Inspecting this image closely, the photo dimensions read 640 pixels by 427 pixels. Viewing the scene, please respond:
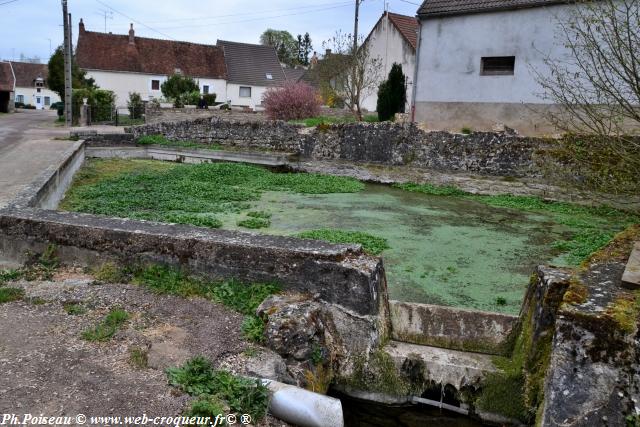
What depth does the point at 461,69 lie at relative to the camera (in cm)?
1952

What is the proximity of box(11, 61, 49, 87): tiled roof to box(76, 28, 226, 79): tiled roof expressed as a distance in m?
37.8

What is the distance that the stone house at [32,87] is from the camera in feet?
256

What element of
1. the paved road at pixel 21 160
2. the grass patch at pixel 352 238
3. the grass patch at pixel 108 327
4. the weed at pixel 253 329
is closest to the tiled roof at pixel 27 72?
the paved road at pixel 21 160

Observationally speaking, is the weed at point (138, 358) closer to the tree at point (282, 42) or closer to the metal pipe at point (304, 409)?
the metal pipe at point (304, 409)

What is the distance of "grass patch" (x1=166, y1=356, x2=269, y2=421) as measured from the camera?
315 cm

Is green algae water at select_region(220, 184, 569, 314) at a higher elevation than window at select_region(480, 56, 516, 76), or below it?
below

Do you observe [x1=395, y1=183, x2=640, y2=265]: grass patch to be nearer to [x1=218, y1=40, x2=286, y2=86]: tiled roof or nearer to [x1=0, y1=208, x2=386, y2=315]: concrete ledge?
[x1=0, y1=208, x2=386, y2=315]: concrete ledge

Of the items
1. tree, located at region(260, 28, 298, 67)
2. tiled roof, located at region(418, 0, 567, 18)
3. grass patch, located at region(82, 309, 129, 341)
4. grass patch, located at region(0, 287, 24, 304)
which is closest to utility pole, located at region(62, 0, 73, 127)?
tiled roof, located at region(418, 0, 567, 18)

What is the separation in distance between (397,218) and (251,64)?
1719 inches

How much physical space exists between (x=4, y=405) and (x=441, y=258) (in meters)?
6.10

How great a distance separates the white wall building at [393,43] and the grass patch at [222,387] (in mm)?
30780

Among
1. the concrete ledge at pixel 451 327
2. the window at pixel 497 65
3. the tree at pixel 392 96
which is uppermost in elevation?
the window at pixel 497 65

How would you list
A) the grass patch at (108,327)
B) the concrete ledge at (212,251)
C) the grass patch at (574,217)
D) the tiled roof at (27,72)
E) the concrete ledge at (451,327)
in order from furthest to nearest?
the tiled roof at (27,72) < the grass patch at (574,217) < the concrete ledge at (451,327) < the concrete ledge at (212,251) < the grass patch at (108,327)

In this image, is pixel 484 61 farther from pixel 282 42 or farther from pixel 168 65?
pixel 282 42
